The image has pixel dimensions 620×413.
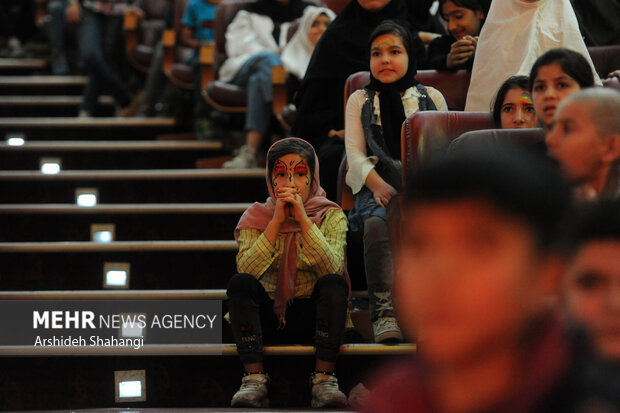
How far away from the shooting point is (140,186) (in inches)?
143

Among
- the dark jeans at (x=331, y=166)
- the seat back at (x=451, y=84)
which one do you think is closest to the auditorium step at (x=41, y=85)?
the dark jeans at (x=331, y=166)

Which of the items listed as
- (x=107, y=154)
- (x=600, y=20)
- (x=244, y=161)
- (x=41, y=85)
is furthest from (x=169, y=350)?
(x=41, y=85)

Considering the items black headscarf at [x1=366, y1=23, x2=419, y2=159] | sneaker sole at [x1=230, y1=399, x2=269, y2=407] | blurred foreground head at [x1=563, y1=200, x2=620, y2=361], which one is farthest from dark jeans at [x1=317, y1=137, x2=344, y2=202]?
blurred foreground head at [x1=563, y1=200, x2=620, y2=361]

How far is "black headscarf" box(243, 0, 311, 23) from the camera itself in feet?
14.2

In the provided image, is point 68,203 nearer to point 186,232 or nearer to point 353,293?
point 186,232

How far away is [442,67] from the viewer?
2.94 m

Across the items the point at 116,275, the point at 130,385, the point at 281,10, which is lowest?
the point at 130,385

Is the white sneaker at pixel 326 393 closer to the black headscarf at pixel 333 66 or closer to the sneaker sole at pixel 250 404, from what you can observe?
the sneaker sole at pixel 250 404

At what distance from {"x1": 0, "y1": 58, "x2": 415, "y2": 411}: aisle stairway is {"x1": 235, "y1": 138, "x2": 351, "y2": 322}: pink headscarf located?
5.3 inches

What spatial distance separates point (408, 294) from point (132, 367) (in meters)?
2.00

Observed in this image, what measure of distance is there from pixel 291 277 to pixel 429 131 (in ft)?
1.69

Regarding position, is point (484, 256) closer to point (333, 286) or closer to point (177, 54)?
point (333, 286)

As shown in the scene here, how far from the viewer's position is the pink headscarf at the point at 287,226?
2.32 m

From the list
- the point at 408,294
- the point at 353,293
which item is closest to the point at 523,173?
the point at 408,294
